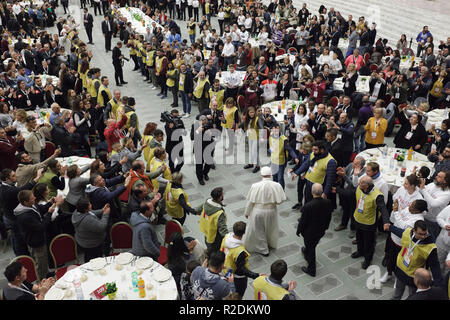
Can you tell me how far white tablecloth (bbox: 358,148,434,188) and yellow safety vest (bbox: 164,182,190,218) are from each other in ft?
11.6

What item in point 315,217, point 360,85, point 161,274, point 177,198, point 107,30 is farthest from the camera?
point 107,30

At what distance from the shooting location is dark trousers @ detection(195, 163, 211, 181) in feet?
26.3

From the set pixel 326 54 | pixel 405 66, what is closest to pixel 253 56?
pixel 326 54

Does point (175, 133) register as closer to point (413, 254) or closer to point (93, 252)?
point (93, 252)

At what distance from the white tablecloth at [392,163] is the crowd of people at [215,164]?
0.80 feet

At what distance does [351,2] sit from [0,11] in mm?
19057

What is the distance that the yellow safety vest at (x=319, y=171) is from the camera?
6.21m

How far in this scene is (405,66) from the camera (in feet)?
39.0

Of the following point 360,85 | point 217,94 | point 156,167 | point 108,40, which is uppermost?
point 108,40

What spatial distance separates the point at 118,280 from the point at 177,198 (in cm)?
154

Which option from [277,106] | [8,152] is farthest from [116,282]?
[277,106]

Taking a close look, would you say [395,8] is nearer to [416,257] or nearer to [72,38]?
[72,38]

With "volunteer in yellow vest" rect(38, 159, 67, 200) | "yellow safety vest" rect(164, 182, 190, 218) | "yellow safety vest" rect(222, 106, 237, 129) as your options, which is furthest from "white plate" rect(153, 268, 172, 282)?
"yellow safety vest" rect(222, 106, 237, 129)

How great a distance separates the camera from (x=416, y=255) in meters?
4.50
